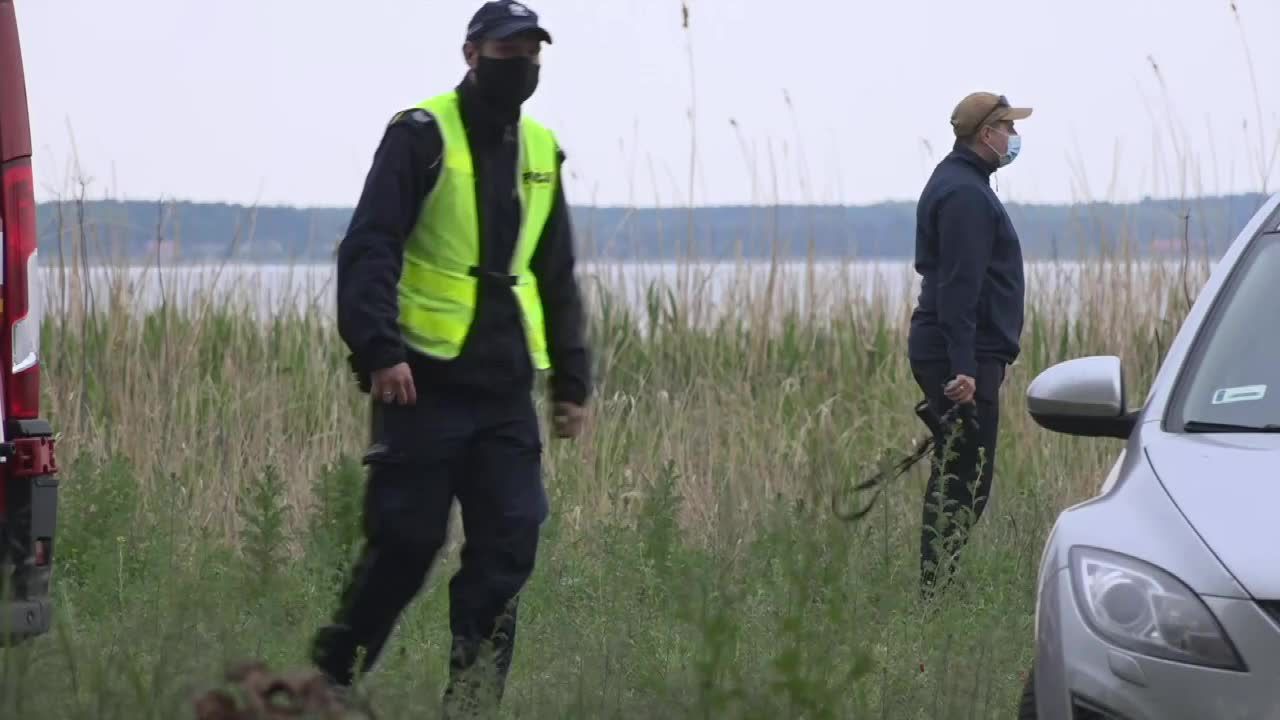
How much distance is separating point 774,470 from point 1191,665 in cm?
513

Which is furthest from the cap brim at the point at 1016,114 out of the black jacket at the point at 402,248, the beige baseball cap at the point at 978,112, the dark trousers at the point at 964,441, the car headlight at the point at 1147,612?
the car headlight at the point at 1147,612

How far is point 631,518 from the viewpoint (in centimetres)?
788

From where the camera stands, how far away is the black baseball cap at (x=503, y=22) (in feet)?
15.0

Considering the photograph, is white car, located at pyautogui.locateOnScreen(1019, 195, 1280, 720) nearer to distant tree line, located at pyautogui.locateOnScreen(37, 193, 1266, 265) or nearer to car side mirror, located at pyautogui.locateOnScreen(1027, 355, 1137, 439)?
car side mirror, located at pyautogui.locateOnScreen(1027, 355, 1137, 439)

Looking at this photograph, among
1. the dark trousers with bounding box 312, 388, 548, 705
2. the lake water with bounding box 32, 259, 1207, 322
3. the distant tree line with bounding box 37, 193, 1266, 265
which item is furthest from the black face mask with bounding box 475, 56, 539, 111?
the lake water with bounding box 32, 259, 1207, 322

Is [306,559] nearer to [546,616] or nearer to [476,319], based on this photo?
[546,616]

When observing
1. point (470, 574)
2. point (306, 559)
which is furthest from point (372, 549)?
point (306, 559)

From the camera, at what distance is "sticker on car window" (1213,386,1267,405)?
12.7ft

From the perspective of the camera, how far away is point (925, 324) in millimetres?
6598

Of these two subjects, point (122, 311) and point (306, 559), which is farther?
point (122, 311)

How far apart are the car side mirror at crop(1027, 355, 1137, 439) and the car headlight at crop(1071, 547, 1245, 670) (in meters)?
0.60

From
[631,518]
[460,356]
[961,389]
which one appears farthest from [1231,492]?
[631,518]

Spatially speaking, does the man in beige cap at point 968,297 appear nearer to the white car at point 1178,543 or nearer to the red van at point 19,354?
the white car at point 1178,543

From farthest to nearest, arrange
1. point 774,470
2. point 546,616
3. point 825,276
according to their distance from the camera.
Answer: point 825,276
point 774,470
point 546,616
